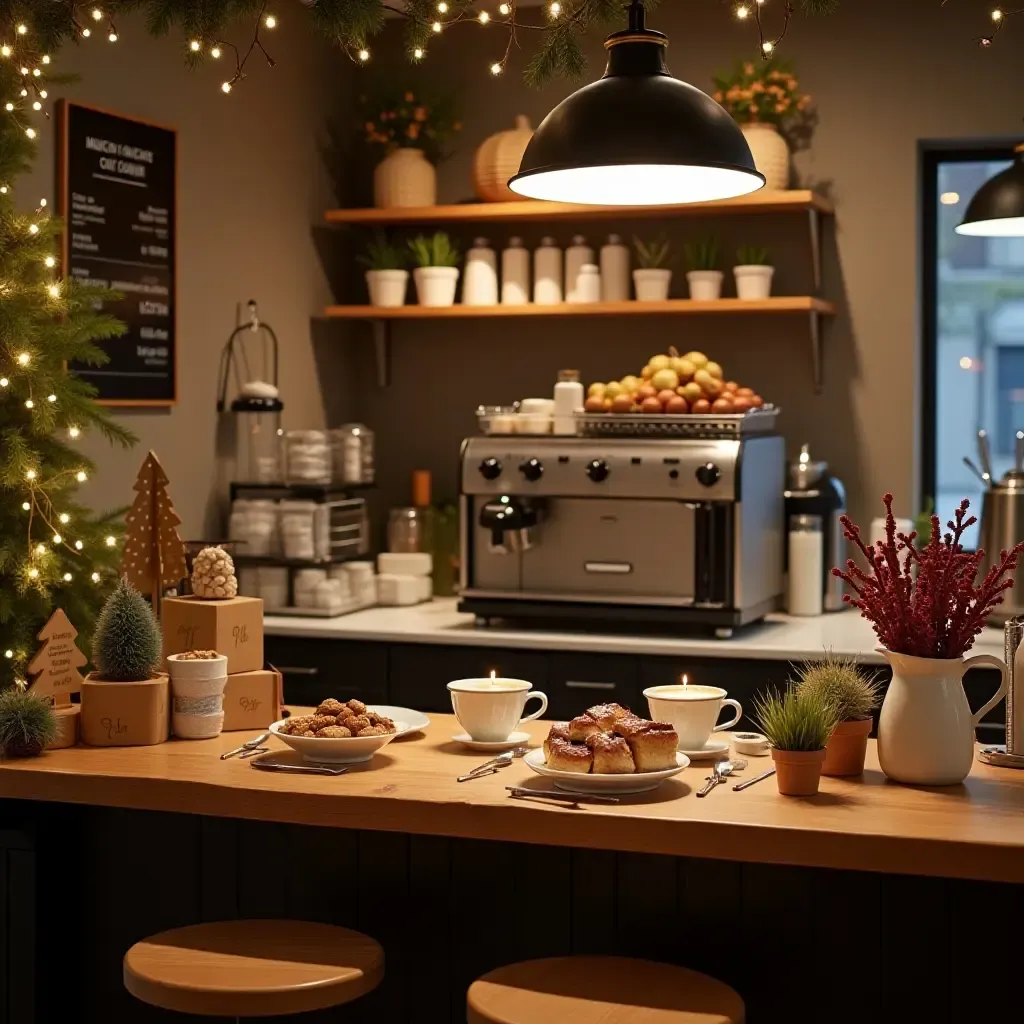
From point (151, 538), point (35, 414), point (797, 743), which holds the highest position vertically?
point (35, 414)

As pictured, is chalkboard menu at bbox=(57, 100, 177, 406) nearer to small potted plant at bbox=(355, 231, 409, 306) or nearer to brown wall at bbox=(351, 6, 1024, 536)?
small potted plant at bbox=(355, 231, 409, 306)

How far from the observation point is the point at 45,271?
10.2ft

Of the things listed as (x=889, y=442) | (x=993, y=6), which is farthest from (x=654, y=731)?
(x=993, y=6)

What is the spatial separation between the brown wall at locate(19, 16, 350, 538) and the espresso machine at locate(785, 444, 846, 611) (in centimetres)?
148

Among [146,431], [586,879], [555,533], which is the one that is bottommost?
[586,879]

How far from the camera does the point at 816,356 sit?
446cm

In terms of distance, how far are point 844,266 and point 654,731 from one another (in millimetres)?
2534

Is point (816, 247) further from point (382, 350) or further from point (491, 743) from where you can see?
point (491, 743)

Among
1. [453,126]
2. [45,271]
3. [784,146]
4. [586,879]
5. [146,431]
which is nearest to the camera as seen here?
[586,879]

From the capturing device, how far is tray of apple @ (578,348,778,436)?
390 centimetres

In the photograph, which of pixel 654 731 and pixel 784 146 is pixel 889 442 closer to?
pixel 784 146

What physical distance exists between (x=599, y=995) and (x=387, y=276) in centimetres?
292

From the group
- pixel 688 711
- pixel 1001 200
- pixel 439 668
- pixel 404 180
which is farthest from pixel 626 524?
pixel 688 711

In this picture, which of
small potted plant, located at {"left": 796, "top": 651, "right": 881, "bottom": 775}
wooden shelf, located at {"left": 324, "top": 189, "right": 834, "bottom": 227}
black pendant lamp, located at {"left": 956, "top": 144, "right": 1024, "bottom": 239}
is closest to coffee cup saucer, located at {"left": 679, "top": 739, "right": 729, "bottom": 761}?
small potted plant, located at {"left": 796, "top": 651, "right": 881, "bottom": 775}
